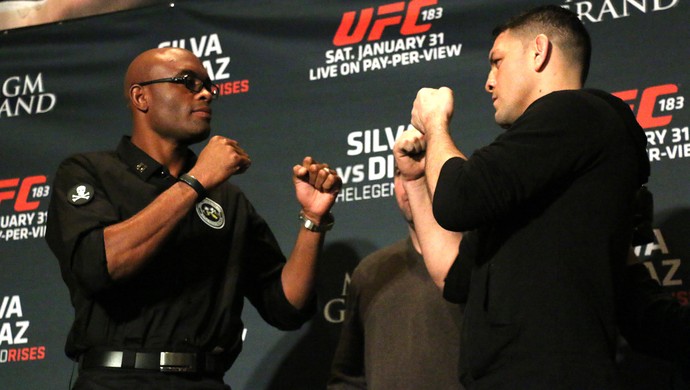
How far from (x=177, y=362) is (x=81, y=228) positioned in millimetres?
391

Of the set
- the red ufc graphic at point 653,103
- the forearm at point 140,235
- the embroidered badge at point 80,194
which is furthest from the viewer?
the red ufc graphic at point 653,103

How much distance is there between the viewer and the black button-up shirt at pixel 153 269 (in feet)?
7.46

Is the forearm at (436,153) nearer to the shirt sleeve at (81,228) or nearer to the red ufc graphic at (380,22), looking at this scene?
the shirt sleeve at (81,228)

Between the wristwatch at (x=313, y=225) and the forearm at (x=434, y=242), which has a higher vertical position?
the wristwatch at (x=313, y=225)

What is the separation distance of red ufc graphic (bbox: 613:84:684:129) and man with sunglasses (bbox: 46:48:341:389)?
3.07 feet

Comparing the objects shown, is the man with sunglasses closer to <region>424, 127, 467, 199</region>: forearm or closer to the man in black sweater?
<region>424, 127, 467, 199</region>: forearm

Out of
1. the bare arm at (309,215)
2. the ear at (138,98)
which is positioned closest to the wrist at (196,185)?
the bare arm at (309,215)

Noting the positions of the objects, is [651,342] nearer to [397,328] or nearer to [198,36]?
[397,328]

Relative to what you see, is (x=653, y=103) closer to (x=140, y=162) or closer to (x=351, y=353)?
(x=351, y=353)

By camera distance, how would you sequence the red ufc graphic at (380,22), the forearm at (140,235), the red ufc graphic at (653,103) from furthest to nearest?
the red ufc graphic at (380,22) → the red ufc graphic at (653,103) → the forearm at (140,235)

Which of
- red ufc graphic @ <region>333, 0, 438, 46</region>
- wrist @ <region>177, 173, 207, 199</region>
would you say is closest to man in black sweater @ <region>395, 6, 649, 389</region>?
wrist @ <region>177, 173, 207, 199</region>

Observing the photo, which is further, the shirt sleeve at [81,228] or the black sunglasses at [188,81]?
the black sunglasses at [188,81]

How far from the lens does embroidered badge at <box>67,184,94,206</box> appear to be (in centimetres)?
234

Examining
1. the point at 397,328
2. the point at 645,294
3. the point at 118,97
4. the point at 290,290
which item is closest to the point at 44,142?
the point at 118,97
